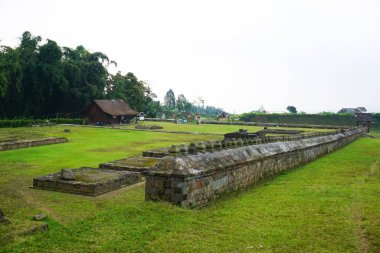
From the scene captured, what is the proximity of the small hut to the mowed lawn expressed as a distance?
39.2 meters

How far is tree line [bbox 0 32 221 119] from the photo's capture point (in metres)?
47.6

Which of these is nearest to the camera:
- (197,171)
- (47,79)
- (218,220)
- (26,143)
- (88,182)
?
(218,220)

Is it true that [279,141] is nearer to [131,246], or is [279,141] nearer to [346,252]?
[346,252]

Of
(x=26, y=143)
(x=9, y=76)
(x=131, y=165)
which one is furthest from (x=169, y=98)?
(x=131, y=165)

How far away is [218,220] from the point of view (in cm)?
716

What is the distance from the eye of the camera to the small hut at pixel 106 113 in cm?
5112

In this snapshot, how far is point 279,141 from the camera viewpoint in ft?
49.5

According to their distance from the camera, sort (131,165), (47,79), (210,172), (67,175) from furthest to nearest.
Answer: (47,79), (131,165), (67,175), (210,172)

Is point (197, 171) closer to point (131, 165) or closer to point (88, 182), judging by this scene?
point (88, 182)

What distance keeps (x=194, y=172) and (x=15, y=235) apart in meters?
3.76

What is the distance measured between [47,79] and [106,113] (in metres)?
9.40

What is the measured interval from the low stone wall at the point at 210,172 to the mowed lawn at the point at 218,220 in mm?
317

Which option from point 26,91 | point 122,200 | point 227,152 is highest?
point 26,91

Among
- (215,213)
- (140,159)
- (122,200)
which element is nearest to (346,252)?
(215,213)
